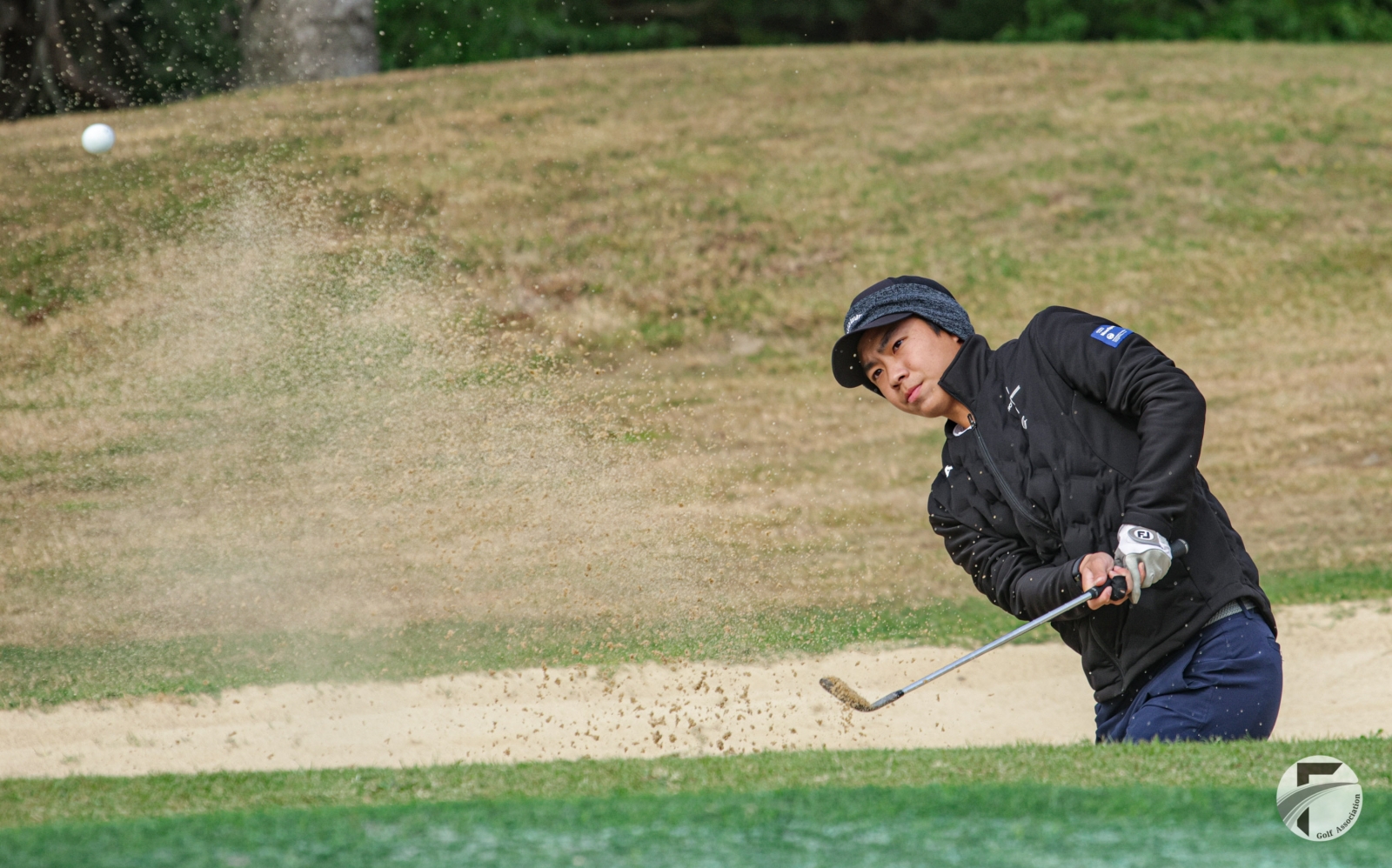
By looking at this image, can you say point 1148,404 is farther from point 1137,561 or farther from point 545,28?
point 545,28

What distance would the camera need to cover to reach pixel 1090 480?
3.68 metres

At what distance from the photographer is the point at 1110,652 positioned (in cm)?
389

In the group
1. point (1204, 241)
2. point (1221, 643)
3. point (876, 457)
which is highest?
point (1221, 643)

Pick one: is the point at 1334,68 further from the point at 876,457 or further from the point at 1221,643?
the point at 1221,643

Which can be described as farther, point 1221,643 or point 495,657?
point 495,657

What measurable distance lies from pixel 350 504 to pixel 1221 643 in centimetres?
660

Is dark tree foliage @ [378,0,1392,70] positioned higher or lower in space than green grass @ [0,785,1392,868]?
higher

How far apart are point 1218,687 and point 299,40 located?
14458 mm

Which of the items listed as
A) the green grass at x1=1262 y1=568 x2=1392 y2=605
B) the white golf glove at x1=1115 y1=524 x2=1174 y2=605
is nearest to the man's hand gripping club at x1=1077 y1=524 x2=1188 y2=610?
the white golf glove at x1=1115 y1=524 x2=1174 y2=605

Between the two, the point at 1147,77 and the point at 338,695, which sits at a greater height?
the point at 1147,77

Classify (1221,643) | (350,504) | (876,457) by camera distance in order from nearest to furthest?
(1221,643), (350,504), (876,457)

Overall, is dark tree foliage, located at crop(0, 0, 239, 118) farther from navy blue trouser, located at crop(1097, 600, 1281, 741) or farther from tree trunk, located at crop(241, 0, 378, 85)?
navy blue trouser, located at crop(1097, 600, 1281, 741)

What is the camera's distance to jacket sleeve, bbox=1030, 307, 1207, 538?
3.47 meters

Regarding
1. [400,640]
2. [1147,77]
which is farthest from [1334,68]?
[400,640]
